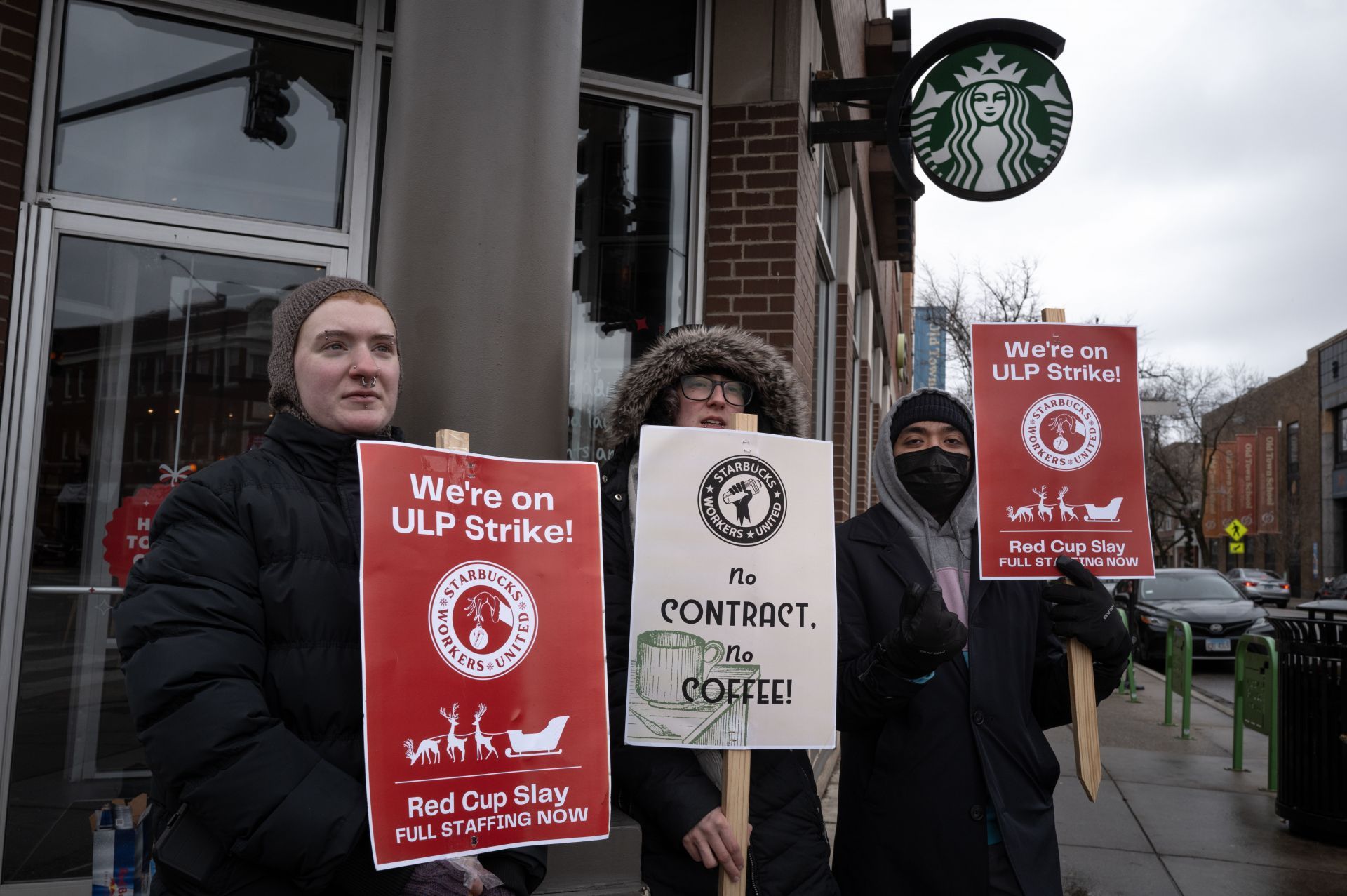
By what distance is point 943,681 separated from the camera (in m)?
2.60

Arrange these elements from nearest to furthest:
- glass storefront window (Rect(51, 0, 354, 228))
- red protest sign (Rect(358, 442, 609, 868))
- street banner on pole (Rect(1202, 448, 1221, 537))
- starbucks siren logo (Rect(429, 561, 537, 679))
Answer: red protest sign (Rect(358, 442, 609, 868)) → starbucks siren logo (Rect(429, 561, 537, 679)) → glass storefront window (Rect(51, 0, 354, 228)) → street banner on pole (Rect(1202, 448, 1221, 537))

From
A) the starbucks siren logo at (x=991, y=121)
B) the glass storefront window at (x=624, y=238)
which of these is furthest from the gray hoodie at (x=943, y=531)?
the starbucks siren logo at (x=991, y=121)

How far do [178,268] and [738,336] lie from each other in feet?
9.28

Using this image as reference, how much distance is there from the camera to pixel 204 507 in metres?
1.78

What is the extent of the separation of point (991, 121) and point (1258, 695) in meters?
5.18

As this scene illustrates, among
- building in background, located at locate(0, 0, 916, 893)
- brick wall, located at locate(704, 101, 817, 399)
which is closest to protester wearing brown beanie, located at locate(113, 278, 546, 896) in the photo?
building in background, located at locate(0, 0, 916, 893)

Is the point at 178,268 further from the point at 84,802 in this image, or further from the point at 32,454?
the point at 84,802

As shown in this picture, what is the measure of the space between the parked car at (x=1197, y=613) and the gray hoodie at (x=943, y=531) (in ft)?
42.0

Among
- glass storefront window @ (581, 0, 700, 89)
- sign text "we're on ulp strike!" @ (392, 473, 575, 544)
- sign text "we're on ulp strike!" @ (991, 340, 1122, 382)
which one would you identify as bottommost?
sign text "we're on ulp strike!" @ (392, 473, 575, 544)

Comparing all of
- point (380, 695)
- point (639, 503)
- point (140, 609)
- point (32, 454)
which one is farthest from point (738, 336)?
point (32, 454)

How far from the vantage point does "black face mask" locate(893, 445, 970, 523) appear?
2.76 meters

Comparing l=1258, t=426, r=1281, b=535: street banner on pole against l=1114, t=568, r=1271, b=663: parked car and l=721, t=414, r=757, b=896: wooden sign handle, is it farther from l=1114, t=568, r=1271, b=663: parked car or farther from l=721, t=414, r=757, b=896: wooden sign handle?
l=721, t=414, r=757, b=896: wooden sign handle

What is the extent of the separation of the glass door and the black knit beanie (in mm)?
2778

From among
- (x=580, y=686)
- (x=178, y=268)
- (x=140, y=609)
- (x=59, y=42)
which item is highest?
(x=59, y=42)
